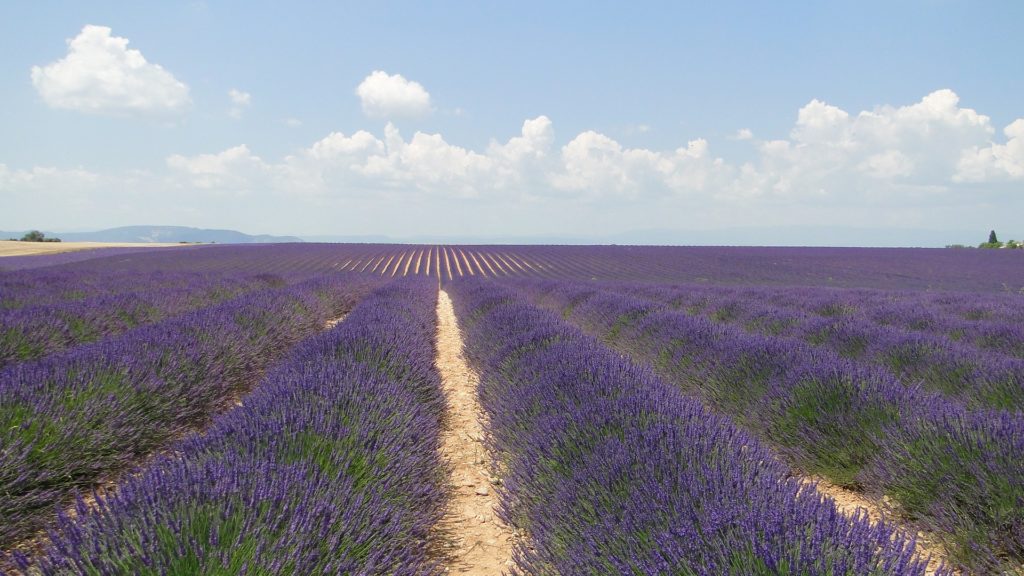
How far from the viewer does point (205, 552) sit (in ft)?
4.62

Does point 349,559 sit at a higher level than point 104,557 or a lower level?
lower

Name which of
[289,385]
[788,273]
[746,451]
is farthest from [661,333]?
[788,273]

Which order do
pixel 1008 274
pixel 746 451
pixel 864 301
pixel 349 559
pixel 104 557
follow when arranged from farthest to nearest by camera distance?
pixel 1008 274
pixel 864 301
pixel 746 451
pixel 349 559
pixel 104 557

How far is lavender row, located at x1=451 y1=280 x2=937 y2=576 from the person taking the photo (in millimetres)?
1349

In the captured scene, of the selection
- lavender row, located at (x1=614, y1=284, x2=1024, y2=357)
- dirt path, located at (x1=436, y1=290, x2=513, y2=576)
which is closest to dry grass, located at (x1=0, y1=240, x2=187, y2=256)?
dirt path, located at (x1=436, y1=290, x2=513, y2=576)

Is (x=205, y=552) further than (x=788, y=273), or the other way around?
(x=788, y=273)

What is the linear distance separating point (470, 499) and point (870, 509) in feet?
6.61

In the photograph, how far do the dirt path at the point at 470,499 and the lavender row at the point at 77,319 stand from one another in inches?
139

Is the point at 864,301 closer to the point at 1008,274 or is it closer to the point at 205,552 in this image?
the point at 205,552

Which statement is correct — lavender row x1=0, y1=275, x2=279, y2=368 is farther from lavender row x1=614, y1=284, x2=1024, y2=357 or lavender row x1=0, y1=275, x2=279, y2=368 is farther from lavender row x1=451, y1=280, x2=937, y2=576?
lavender row x1=614, y1=284, x2=1024, y2=357

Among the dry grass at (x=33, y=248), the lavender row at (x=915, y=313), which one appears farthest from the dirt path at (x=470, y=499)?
the dry grass at (x=33, y=248)

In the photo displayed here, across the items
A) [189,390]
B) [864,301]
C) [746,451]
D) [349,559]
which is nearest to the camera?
[349,559]

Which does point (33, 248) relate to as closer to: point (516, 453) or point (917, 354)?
point (516, 453)

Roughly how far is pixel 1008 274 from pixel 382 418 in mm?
24960
